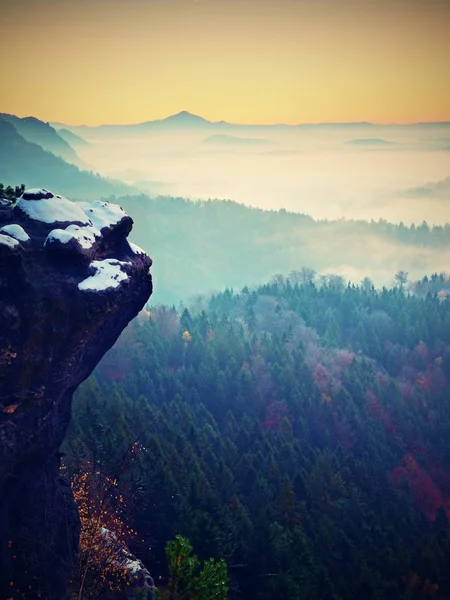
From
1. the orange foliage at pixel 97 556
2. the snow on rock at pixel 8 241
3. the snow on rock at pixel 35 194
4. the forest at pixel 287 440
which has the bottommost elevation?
the forest at pixel 287 440

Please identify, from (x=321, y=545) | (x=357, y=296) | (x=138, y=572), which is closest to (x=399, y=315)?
(x=357, y=296)

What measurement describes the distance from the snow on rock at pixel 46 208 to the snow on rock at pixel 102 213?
1160 mm

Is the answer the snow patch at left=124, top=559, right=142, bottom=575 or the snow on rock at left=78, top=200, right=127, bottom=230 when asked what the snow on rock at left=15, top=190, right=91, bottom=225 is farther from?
the snow patch at left=124, top=559, right=142, bottom=575

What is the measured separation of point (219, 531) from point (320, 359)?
7016 centimetres

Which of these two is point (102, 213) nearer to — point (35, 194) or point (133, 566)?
point (35, 194)

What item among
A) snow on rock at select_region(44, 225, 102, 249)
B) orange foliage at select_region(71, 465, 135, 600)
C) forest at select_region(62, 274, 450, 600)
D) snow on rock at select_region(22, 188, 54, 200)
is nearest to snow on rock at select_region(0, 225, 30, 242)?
snow on rock at select_region(44, 225, 102, 249)

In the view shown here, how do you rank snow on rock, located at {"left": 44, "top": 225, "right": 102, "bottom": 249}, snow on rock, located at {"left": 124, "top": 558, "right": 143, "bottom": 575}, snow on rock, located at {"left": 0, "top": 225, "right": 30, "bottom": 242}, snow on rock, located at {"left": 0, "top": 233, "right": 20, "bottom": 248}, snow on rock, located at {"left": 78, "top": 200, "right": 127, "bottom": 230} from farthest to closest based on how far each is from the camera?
1. snow on rock, located at {"left": 124, "top": 558, "right": 143, "bottom": 575}
2. snow on rock, located at {"left": 78, "top": 200, "right": 127, "bottom": 230}
3. snow on rock, located at {"left": 44, "top": 225, "right": 102, "bottom": 249}
4. snow on rock, located at {"left": 0, "top": 225, "right": 30, "bottom": 242}
5. snow on rock, located at {"left": 0, "top": 233, "right": 20, "bottom": 248}

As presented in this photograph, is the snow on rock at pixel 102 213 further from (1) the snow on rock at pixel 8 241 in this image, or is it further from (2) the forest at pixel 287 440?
(2) the forest at pixel 287 440

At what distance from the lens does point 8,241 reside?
21203 mm

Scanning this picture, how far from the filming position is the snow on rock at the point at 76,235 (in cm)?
2275

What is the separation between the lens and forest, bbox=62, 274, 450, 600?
41344 mm

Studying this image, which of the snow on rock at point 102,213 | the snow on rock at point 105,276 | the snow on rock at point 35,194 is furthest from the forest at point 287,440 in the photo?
the snow on rock at point 35,194

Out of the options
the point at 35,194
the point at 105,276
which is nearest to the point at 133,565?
the point at 105,276

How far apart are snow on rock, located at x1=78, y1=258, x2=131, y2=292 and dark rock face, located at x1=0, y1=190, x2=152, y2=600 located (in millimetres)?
44
